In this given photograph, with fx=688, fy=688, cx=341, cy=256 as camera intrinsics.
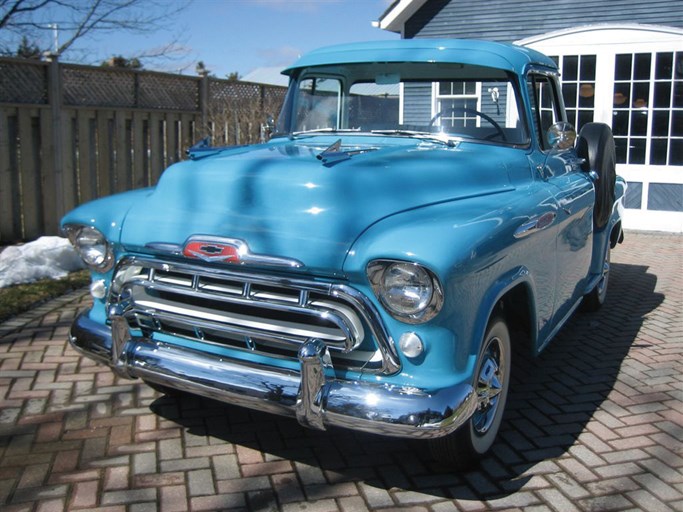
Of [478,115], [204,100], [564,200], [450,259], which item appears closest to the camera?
[450,259]

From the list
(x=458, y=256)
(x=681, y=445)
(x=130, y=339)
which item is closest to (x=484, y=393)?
(x=458, y=256)

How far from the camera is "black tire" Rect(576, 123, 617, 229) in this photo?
15.9 feet

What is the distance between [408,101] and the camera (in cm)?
459

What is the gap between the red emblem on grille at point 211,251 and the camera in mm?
2727

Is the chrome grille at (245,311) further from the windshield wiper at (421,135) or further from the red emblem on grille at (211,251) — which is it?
the windshield wiper at (421,135)

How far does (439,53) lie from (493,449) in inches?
87.2

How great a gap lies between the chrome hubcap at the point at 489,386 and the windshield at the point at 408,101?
1.32 metres

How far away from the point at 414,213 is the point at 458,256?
0.41 metres

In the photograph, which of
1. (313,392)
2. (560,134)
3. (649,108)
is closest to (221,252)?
(313,392)

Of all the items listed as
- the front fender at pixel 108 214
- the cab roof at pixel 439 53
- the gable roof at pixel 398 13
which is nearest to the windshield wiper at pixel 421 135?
the cab roof at pixel 439 53

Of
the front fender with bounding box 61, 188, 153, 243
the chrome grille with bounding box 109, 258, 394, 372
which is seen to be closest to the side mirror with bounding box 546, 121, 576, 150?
the chrome grille with bounding box 109, 258, 394, 372

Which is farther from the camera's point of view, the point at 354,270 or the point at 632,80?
the point at 632,80

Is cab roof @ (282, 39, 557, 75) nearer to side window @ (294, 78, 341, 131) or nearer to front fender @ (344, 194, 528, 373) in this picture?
side window @ (294, 78, 341, 131)

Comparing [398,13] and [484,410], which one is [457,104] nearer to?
[484,410]
